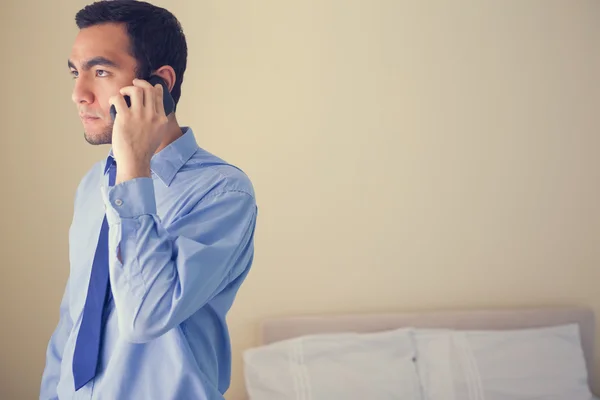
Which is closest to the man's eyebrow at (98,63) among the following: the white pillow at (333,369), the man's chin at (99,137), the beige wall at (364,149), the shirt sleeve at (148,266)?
the man's chin at (99,137)

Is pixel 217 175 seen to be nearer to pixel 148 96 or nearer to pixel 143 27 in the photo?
pixel 148 96

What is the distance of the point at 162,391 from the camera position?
3.27 feet

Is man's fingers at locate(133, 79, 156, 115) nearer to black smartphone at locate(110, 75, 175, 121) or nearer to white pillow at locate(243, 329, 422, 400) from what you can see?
black smartphone at locate(110, 75, 175, 121)

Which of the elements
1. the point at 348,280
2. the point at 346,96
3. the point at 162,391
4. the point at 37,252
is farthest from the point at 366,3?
the point at 162,391

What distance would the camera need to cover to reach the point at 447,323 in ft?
8.02

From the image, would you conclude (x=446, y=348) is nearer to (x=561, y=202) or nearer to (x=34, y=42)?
(x=561, y=202)

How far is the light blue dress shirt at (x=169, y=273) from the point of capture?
87 cm

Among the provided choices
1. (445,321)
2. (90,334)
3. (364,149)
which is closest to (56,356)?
(90,334)

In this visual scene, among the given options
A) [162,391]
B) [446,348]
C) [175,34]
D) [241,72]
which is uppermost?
[241,72]

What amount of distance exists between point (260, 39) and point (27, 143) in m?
0.90

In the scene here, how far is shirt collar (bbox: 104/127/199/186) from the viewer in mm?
1080

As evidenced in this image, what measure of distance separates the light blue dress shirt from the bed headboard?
1189 mm

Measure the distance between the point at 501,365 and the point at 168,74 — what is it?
1.71 m

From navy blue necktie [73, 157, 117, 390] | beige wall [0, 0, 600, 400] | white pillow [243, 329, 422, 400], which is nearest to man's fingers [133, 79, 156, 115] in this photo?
navy blue necktie [73, 157, 117, 390]
